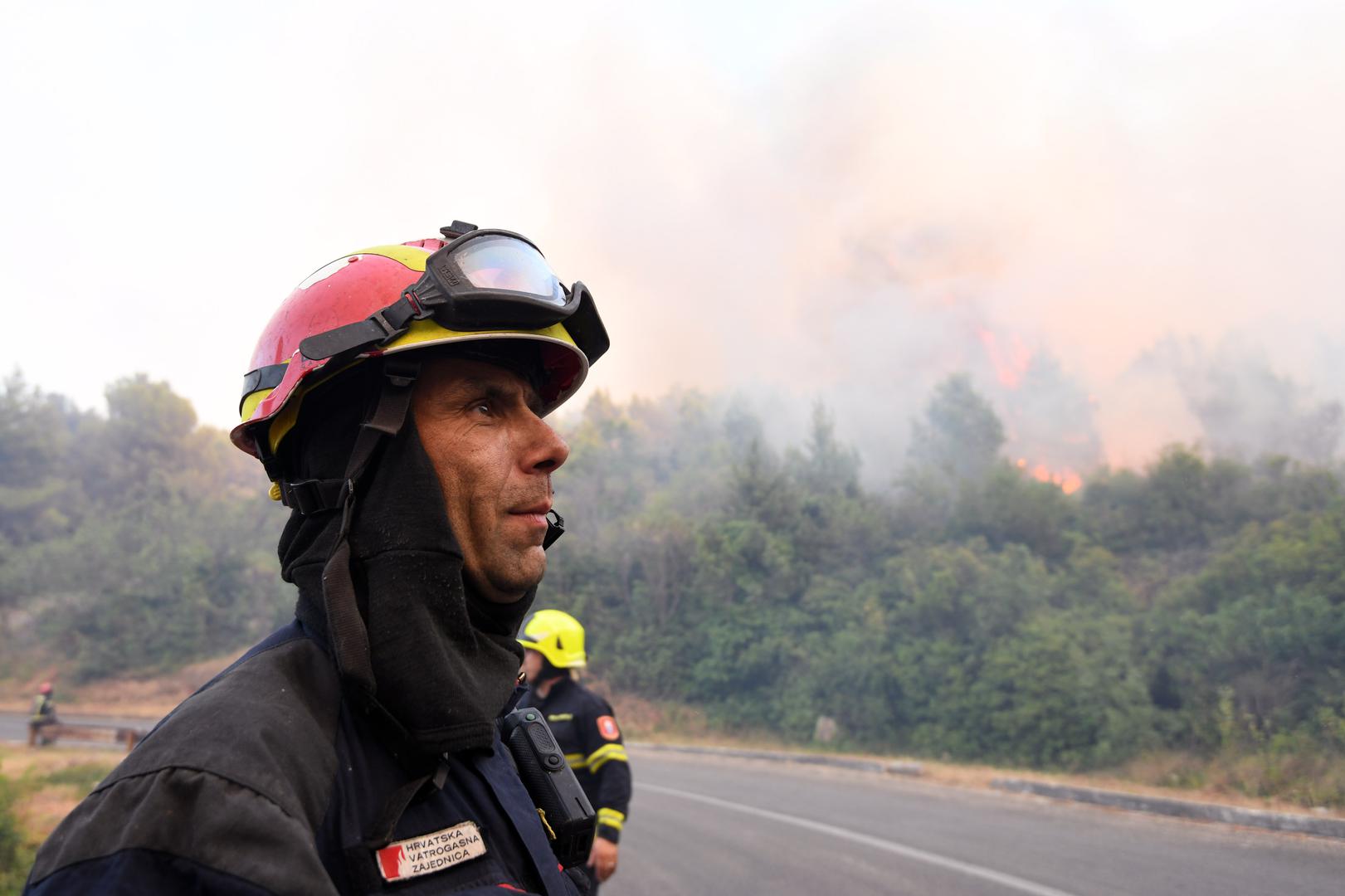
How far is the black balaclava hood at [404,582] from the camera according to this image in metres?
1.43

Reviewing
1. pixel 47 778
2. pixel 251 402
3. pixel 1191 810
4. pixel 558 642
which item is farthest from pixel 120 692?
pixel 251 402

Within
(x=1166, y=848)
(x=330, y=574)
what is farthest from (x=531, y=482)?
(x=1166, y=848)

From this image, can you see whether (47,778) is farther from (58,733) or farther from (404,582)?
(404,582)

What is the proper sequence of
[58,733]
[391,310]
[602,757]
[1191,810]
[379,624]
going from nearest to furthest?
[379,624]
[391,310]
[602,757]
[1191,810]
[58,733]

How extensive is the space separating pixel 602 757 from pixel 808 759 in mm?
14455

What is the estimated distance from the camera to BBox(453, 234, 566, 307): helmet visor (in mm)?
1672

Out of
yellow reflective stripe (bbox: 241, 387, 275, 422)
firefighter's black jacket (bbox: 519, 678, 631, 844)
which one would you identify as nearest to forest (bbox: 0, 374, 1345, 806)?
firefighter's black jacket (bbox: 519, 678, 631, 844)

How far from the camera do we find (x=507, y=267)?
1.72 meters

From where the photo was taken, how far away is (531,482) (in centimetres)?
172

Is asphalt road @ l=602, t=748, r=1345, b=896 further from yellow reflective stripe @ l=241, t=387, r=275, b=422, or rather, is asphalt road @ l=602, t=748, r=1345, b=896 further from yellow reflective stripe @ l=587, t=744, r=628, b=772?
yellow reflective stripe @ l=241, t=387, r=275, b=422

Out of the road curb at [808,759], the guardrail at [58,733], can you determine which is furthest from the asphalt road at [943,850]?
the guardrail at [58,733]

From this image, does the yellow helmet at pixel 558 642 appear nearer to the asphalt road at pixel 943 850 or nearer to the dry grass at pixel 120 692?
the asphalt road at pixel 943 850

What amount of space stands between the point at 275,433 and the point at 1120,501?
34.5m

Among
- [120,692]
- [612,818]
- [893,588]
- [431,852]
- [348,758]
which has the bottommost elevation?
[120,692]
